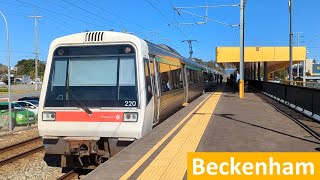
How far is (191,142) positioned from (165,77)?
4380 millimetres

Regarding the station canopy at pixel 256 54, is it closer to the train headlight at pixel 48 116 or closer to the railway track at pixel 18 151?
the railway track at pixel 18 151

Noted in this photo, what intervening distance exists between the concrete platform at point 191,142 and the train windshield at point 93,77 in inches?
46.9

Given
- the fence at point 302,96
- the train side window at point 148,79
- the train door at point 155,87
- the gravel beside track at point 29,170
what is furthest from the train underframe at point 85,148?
the fence at point 302,96

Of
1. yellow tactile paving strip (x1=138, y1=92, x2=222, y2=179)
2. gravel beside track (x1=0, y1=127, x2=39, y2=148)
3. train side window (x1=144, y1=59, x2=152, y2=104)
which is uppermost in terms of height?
train side window (x1=144, y1=59, x2=152, y2=104)

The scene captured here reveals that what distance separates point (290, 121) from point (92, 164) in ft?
22.3

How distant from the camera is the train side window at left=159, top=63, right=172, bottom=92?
11617mm

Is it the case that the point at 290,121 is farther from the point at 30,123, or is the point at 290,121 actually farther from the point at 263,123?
the point at 30,123

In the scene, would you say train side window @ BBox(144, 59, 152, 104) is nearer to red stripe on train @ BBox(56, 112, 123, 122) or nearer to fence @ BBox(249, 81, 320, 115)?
red stripe on train @ BBox(56, 112, 123, 122)

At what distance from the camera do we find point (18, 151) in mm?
12500

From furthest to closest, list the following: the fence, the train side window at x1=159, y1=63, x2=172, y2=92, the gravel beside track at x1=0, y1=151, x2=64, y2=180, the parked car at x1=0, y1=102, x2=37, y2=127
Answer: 1. the parked car at x1=0, y1=102, x2=37, y2=127
2. the fence
3. the train side window at x1=159, y1=63, x2=172, y2=92
4. the gravel beside track at x1=0, y1=151, x2=64, y2=180

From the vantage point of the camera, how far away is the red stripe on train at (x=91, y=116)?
8125 mm

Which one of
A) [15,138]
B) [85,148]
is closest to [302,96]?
[85,148]

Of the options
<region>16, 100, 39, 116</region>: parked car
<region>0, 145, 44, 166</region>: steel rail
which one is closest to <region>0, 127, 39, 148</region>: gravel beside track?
<region>0, 145, 44, 166</region>: steel rail

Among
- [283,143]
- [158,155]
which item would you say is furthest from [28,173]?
[283,143]
